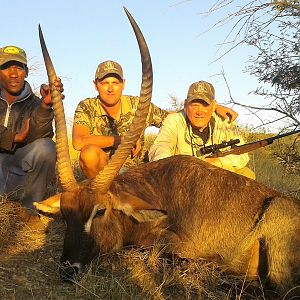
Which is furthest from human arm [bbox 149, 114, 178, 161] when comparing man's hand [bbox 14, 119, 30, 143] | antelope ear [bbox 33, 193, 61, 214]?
antelope ear [bbox 33, 193, 61, 214]

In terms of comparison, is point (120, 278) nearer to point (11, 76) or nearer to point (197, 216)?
point (197, 216)

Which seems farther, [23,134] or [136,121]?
[23,134]

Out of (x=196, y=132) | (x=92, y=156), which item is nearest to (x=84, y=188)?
(x=92, y=156)

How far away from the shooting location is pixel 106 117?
265 inches

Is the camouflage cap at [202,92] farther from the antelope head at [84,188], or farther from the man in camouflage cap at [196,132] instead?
the antelope head at [84,188]

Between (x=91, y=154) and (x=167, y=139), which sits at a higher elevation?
(x=167, y=139)

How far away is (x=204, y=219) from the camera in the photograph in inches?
185

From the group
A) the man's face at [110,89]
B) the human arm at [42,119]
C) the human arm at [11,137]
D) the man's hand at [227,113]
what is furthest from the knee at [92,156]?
the man's hand at [227,113]

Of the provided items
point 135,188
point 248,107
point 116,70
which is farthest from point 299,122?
point 135,188

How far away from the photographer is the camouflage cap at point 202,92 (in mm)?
6074

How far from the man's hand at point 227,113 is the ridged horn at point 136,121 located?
7.90 feet

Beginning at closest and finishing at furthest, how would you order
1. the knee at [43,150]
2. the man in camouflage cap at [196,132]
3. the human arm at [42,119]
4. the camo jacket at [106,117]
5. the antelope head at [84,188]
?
the antelope head at [84,188] < the human arm at [42,119] < the knee at [43,150] < the man in camouflage cap at [196,132] < the camo jacket at [106,117]

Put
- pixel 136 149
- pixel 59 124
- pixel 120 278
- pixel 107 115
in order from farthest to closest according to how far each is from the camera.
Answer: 1. pixel 107 115
2. pixel 136 149
3. pixel 59 124
4. pixel 120 278

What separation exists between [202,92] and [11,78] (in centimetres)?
232
